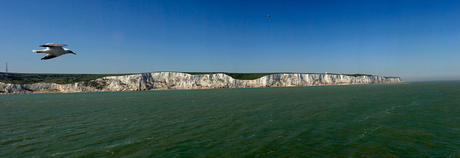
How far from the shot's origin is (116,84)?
14138 centimetres

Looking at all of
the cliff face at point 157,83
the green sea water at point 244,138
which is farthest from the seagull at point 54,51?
the cliff face at point 157,83

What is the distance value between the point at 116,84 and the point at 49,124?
130873mm

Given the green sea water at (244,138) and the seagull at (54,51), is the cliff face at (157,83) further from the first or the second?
the seagull at (54,51)

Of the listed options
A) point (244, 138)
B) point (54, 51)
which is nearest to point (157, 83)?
point (244, 138)

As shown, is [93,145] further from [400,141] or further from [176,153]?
[400,141]

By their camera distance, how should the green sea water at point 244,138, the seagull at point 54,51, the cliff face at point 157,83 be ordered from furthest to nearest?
the cliff face at point 157,83 < the green sea water at point 244,138 < the seagull at point 54,51

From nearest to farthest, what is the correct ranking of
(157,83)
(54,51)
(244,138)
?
(54,51)
(244,138)
(157,83)

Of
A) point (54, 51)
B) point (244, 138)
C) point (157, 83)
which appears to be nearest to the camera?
point (54, 51)

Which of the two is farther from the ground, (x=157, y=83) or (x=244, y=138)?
(x=157, y=83)

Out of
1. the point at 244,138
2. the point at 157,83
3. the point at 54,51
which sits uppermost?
the point at 54,51

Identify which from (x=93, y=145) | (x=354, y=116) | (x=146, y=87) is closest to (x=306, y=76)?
(x=146, y=87)

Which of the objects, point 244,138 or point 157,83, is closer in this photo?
point 244,138

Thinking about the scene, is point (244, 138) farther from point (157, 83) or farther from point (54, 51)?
point (157, 83)

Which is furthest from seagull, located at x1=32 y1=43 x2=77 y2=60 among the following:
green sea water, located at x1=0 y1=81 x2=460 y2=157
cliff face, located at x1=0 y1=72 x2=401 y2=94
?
cliff face, located at x1=0 y1=72 x2=401 y2=94
